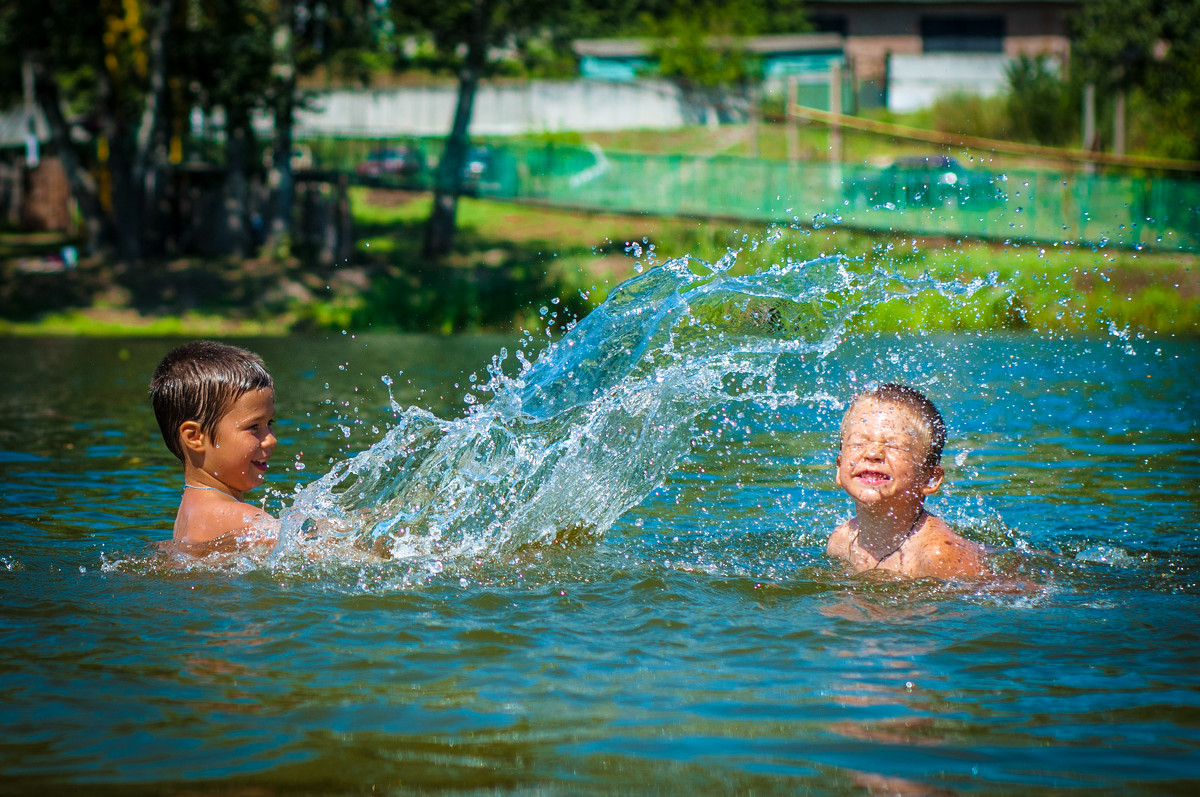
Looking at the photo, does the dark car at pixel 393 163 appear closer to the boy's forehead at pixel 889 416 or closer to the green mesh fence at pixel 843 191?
the green mesh fence at pixel 843 191

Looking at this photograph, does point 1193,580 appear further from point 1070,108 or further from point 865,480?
point 1070,108

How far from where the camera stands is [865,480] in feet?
16.9

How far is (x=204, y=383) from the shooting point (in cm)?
518

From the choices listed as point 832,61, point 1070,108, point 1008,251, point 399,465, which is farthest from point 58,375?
point 832,61

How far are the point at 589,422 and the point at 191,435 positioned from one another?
1.80 m

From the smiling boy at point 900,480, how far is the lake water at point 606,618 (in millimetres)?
213

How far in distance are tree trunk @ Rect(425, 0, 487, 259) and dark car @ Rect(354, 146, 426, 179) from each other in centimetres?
56

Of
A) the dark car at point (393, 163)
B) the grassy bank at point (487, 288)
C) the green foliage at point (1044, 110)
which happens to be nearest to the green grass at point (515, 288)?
the grassy bank at point (487, 288)

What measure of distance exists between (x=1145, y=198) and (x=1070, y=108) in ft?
37.1

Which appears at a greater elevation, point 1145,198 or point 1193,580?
point 1145,198

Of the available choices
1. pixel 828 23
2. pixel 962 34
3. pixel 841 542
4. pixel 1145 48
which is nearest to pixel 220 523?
pixel 841 542

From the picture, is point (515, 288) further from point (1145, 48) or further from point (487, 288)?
point (1145, 48)

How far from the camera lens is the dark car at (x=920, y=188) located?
21.0m

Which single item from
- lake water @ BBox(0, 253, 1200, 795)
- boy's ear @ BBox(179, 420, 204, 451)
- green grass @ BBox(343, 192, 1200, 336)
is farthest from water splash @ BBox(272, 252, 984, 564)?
green grass @ BBox(343, 192, 1200, 336)
